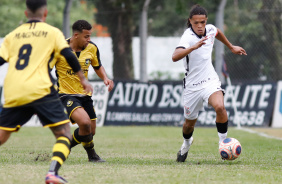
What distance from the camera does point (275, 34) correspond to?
20.5 meters

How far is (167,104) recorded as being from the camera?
726 inches

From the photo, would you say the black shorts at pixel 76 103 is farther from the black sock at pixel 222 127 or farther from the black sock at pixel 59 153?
the black sock at pixel 59 153

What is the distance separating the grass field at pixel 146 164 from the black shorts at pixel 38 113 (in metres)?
0.61

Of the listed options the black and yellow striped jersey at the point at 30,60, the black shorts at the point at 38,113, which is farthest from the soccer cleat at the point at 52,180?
the black and yellow striped jersey at the point at 30,60

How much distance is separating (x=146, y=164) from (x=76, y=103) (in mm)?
1297

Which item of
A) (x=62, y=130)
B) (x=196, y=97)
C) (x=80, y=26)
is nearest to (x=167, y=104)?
(x=196, y=97)

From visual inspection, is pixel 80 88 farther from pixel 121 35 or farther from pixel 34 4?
pixel 121 35

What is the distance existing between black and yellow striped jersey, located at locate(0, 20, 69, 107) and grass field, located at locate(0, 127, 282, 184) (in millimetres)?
930

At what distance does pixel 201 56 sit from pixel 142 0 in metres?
11.6

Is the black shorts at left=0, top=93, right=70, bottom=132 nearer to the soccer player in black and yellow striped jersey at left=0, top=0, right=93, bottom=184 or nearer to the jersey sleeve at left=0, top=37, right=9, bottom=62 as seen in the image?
the soccer player in black and yellow striped jersey at left=0, top=0, right=93, bottom=184

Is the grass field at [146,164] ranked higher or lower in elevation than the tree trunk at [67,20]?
A: lower

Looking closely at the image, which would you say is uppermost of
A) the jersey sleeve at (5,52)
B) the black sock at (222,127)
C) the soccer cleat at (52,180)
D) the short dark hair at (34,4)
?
the short dark hair at (34,4)

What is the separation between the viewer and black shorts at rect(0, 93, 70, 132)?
5949mm

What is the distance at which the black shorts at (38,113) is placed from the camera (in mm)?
5949
